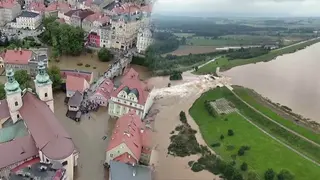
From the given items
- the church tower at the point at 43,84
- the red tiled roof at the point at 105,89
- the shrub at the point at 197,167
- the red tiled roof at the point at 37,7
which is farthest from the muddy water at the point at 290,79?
the red tiled roof at the point at 37,7

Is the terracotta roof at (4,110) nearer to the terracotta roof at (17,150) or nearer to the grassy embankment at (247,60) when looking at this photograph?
the terracotta roof at (17,150)

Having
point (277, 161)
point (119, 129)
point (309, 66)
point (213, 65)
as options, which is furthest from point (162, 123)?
point (309, 66)

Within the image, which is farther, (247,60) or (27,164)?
(247,60)

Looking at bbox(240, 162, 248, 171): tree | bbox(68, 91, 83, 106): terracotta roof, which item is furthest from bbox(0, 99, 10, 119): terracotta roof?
bbox(240, 162, 248, 171): tree

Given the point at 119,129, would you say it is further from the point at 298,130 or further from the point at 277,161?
the point at 298,130

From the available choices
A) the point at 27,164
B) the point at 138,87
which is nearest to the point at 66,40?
the point at 138,87

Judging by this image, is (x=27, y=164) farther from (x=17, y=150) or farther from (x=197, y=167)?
(x=197, y=167)
